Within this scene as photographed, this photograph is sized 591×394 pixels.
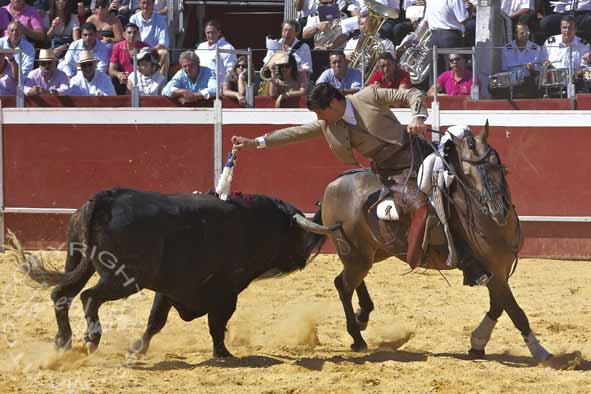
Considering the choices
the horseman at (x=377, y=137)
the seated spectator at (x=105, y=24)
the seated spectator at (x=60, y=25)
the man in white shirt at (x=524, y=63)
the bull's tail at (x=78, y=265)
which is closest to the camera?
the bull's tail at (x=78, y=265)

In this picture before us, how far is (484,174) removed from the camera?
6914 millimetres

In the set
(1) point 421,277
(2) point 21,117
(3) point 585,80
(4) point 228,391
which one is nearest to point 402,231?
(4) point 228,391

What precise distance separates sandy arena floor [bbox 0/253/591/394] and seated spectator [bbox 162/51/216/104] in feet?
7.13

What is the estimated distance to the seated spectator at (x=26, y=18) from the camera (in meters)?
12.9

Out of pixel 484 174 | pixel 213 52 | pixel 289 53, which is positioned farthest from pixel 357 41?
pixel 484 174

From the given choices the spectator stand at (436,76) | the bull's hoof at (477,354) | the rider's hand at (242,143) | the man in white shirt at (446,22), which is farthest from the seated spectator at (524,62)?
the bull's hoof at (477,354)

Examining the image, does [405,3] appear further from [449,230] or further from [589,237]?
[449,230]

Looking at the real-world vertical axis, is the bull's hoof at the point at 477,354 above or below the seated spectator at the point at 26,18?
below

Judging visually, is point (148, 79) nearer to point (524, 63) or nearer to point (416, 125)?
point (524, 63)

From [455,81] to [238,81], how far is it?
2045 millimetres

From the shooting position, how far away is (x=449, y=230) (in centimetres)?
703

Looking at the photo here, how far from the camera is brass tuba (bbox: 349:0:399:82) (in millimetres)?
11289

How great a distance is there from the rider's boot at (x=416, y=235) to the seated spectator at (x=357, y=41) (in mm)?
4323

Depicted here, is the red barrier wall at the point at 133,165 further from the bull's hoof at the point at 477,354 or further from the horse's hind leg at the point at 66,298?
the horse's hind leg at the point at 66,298
